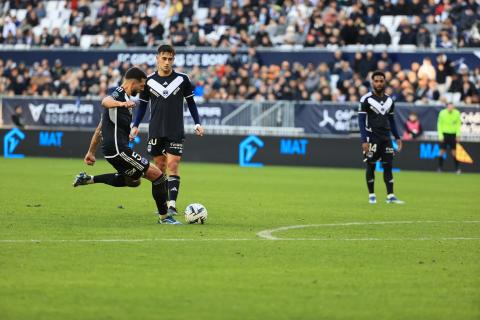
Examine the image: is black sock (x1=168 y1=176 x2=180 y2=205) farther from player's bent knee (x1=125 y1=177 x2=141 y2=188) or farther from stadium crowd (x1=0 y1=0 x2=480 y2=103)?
stadium crowd (x1=0 y1=0 x2=480 y2=103)

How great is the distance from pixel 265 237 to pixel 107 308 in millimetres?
4942

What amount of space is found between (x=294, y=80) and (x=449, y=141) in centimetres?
577

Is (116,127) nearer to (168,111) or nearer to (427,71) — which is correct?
(168,111)

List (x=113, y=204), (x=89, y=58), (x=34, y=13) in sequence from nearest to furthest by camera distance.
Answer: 1. (x=113, y=204)
2. (x=89, y=58)
3. (x=34, y=13)

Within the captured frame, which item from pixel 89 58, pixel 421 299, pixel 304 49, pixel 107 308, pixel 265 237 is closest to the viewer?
pixel 107 308

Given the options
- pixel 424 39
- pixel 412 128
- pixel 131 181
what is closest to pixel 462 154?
pixel 412 128

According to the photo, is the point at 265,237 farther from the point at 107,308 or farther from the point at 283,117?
the point at 283,117

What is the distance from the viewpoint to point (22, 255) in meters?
10.2

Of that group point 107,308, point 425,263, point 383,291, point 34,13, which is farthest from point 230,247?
point 34,13

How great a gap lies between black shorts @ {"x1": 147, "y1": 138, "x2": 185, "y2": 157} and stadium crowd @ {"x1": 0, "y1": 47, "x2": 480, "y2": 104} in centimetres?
1816

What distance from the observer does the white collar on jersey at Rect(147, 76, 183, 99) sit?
14.8 metres

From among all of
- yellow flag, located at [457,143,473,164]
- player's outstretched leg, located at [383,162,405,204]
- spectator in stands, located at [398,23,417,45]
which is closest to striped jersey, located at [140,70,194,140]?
player's outstretched leg, located at [383,162,405,204]

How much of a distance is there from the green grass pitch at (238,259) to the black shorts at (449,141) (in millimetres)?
11782

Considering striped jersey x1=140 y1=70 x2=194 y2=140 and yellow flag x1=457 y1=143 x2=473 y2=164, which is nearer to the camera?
striped jersey x1=140 y1=70 x2=194 y2=140
